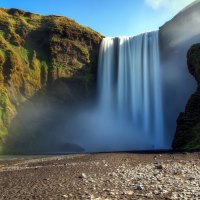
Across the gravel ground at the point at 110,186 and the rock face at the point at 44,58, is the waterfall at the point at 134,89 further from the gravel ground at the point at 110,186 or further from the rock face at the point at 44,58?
the gravel ground at the point at 110,186

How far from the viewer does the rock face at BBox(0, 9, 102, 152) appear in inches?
3479

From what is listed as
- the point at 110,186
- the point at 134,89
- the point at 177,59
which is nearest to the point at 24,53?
the point at 134,89

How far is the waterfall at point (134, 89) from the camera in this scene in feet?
272

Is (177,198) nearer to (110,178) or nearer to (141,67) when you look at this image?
(110,178)

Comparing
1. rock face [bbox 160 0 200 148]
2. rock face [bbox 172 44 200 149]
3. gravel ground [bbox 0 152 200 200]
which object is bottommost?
gravel ground [bbox 0 152 200 200]

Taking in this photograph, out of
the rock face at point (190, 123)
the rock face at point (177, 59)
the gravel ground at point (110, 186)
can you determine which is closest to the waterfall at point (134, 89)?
the rock face at point (177, 59)

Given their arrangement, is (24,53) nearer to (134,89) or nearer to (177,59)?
(134,89)

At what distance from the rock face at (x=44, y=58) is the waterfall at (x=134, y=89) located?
5.92m

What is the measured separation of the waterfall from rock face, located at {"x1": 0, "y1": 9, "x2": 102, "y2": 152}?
5.92 m

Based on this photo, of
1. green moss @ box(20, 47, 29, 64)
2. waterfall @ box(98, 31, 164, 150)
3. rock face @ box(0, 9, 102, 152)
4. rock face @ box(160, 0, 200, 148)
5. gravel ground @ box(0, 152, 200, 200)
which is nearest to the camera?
gravel ground @ box(0, 152, 200, 200)

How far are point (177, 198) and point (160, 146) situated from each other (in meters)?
62.4

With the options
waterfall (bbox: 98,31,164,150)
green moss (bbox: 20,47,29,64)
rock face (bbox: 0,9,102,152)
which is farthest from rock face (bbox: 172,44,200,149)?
green moss (bbox: 20,47,29,64)

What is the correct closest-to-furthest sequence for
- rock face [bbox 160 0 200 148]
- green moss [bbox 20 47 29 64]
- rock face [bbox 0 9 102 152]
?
rock face [bbox 160 0 200 148] → rock face [bbox 0 9 102 152] → green moss [bbox 20 47 29 64]

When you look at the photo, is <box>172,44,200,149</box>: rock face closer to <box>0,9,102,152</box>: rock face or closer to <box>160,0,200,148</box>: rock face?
<box>160,0,200,148</box>: rock face
